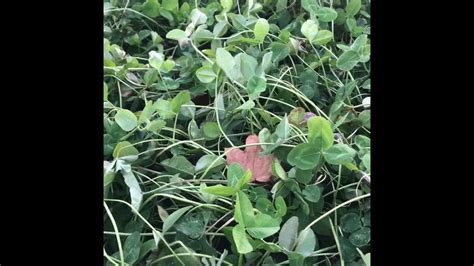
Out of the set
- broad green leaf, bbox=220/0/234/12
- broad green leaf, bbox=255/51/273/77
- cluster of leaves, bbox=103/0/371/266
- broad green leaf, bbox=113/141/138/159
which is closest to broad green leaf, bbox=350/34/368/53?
cluster of leaves, bbox=103/0/371/266

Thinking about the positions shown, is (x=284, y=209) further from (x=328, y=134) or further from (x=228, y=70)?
(x=228, y=70)

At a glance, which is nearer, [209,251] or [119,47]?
[209,251]

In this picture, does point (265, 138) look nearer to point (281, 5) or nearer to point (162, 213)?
point (162, 213)

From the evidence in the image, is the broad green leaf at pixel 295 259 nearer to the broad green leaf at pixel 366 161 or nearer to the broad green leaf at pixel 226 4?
the broad green leaf at pixel 366 161

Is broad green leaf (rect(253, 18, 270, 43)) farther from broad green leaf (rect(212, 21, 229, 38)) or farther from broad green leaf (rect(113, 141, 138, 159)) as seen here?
broad green leaf (rect(113, 141, 138, 159))

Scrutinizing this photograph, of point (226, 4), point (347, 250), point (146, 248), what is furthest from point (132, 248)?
point (226, 4)

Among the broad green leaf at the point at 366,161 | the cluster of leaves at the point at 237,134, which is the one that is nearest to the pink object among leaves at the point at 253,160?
the cluster of leaves at the point at 237,134
